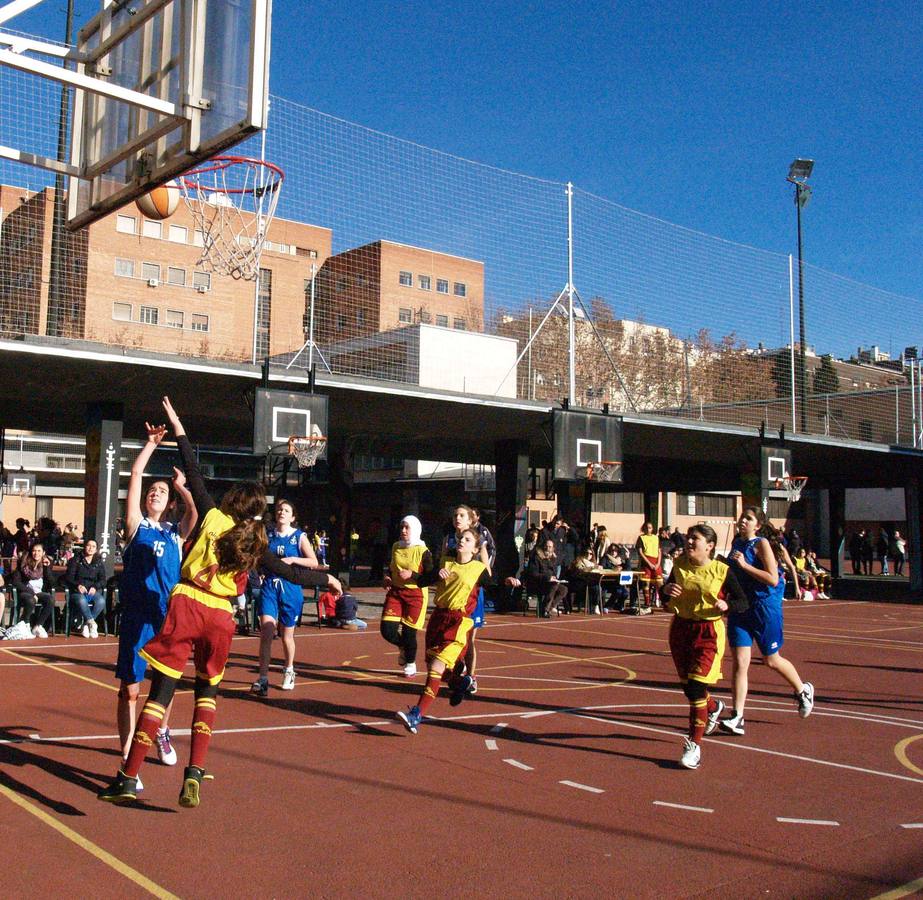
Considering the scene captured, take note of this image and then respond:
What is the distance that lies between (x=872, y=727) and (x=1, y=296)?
1359 centimetres

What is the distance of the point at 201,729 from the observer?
19.8 ft

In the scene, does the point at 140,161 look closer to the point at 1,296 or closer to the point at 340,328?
the point at 1,296

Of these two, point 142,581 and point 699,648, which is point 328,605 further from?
point 142,581

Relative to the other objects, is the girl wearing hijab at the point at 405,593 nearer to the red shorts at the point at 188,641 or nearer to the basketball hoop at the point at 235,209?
the red shorts at the point at 188,641

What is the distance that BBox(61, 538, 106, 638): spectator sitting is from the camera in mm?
15969

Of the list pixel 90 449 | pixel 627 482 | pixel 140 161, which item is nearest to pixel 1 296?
pixel 90 449

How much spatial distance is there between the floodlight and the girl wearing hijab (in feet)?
93.2

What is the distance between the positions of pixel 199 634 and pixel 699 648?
3.79m

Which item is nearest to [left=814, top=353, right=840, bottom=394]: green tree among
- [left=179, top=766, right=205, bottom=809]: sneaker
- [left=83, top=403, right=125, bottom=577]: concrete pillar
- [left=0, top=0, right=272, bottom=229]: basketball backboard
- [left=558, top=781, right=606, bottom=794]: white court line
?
[left=83, top=403, right=125, bottom=577]: concrete pillar

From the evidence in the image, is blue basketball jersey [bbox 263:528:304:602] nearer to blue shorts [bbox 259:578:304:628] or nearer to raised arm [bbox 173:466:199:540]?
blue shorts [bbox 259:578:304:628]

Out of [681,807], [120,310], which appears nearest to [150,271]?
[120,310]

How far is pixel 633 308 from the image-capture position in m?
24.6

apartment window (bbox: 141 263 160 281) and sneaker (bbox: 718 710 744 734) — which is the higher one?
apartment window (bbox: 141 263 160 281)

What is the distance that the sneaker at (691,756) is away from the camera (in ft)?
24.5
